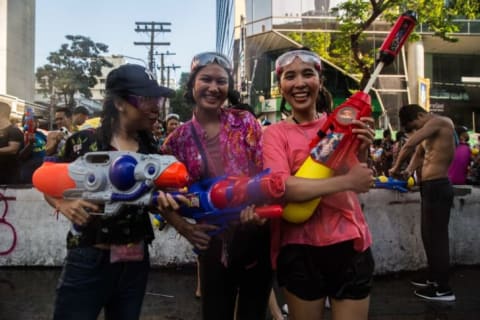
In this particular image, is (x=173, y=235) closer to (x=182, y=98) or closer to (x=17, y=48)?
(x=182, y=98)

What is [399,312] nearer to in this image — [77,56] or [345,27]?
[345,27]

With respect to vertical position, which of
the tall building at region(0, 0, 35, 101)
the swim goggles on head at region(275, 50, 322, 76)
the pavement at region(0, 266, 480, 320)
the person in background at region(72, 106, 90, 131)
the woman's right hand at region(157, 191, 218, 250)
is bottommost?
the pavement at region(0, 266, 480, 320)

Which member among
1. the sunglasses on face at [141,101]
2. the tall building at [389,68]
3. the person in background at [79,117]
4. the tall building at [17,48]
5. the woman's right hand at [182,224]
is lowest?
the woman's right hand at [182,224]

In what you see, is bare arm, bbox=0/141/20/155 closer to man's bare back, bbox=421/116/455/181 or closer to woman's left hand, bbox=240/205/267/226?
man's bare back, bbox=421/116/455/181

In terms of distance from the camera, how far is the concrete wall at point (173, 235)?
227 inches

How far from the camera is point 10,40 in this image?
44.0 meters

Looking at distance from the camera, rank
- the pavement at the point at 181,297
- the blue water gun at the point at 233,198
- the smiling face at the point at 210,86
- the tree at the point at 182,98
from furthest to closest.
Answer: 1. the pavement at the point at 181,297
2. the tree at the point at 182,98
3. the smiling face at the point at 210,86
4. the blue water gun at the point at 233,198

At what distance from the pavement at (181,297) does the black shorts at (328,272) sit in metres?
2.45

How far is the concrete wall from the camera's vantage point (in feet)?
19.0

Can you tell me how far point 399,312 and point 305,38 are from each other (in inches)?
860

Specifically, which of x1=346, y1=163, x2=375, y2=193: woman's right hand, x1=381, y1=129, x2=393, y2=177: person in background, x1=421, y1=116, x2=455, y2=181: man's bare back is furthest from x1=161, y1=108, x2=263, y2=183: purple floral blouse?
x1=381, y1=129, x2=393, y2=177: person in background

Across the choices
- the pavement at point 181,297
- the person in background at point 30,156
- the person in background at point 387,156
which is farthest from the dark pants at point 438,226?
the person in background at point 387,156

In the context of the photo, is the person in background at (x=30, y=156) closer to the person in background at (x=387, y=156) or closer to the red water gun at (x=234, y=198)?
the red water gun at (x=234, y=198)

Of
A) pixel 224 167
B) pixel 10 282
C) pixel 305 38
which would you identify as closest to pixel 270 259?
pixel 224 167
